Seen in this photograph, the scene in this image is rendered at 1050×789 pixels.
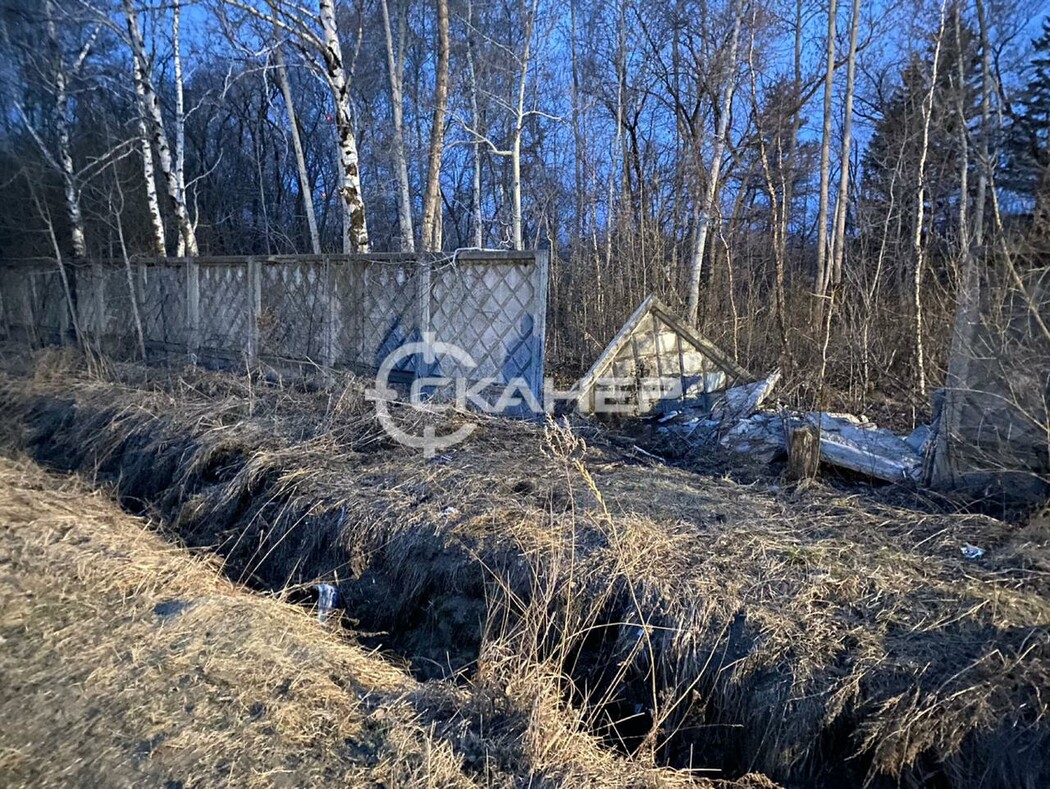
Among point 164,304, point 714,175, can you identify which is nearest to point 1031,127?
point 714,175

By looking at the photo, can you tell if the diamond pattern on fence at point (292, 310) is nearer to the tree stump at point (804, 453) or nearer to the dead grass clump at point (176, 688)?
the dead grass clump at point (176, 688)

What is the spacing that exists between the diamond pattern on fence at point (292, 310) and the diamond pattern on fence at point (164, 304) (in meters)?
2.06

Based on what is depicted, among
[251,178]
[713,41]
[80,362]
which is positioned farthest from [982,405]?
[251,178]

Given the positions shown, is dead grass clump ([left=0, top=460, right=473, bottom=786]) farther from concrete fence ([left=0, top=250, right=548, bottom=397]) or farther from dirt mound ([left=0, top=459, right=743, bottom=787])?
concrete fence ([left=0, top=250, right=548, bottom=397])

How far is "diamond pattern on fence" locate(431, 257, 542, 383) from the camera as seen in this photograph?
21.5ft

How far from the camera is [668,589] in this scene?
324cm

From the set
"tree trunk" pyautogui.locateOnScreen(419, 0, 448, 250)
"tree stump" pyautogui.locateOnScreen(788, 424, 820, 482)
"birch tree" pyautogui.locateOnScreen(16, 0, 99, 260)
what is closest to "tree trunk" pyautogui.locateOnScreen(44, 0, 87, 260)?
"birch tree" pyautogui.locateOnScreen(16, 0, 99, 260)

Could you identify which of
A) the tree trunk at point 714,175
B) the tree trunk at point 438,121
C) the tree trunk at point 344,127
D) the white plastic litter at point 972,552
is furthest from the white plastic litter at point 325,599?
the tree trunk at point 714,175

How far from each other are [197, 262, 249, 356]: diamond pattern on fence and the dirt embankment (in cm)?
368

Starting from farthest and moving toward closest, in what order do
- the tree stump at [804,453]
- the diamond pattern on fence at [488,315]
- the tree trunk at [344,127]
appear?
the tree trunk at [344,127] < the diamond pattern on fence at [488,315] < the tree stump at [804,453]

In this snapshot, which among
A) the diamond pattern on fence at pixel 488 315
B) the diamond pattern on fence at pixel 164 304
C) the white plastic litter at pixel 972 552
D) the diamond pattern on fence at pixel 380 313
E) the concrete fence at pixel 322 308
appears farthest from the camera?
the diamond pattern on fence at pixel 164 304

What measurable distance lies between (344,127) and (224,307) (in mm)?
2956

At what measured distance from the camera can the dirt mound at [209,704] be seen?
2.23m

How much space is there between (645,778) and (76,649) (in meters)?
2.32
